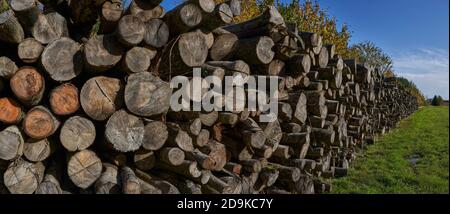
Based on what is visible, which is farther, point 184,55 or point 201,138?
point 201,138

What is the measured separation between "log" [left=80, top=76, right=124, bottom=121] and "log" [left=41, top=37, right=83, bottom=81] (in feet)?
0.51

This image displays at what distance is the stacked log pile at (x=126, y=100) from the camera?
3178 mm

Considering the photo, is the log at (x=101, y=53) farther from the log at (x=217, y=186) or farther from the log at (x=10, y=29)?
the log at (x=217, y=186)

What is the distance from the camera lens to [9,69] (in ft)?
10.2

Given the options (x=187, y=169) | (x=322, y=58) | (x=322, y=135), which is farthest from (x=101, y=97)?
(x=322, y=135)

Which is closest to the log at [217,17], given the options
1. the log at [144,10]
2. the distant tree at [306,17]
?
the log at [144,10]

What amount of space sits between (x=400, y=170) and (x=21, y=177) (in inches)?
236

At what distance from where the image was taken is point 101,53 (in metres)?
3.25

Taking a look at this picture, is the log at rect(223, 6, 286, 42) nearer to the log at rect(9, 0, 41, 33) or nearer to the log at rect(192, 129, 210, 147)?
the log at rect(192, 129, 210, 147)

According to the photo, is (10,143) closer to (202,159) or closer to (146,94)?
(146,94)

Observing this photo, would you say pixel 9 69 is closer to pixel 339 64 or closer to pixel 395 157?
pixel 339 64

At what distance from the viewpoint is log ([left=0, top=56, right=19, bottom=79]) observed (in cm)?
310

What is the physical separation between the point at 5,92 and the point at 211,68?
1.78m
